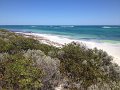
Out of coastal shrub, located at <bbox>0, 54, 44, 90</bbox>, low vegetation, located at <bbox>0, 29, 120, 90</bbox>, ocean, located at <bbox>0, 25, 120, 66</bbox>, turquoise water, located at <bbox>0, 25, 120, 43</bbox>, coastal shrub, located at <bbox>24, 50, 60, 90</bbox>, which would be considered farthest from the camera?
turquoise water, located at <bbox>0, 25, 120, 43</bbox>

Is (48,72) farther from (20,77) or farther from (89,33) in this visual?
(89,33)

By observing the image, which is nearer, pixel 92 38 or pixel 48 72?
pixel 48 72

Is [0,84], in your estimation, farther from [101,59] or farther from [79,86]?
[101,59]

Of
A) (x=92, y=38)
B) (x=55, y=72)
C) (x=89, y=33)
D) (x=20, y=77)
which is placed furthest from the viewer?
(x=89, y=33)

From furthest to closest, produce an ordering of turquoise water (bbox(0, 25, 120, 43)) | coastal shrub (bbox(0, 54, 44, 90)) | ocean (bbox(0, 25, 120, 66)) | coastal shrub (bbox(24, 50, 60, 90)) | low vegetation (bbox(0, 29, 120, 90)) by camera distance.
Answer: turquoise water (bbox(0, 25, 120, 43)) < ocean (bbox(0, 25, 120, 66)) < coastal shrub (bbox(24, 50, 60, 90)) < low vegetation (bbox(0, 29, 120, 90)) < coastal shrub (bbox(0, 54, 44, 90))

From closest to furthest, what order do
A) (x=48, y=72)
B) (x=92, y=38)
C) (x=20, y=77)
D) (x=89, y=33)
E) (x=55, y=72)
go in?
(x=20, y=77) < (x=48, y=72) < (x=55, y=72) < (x=92, y=38) < (x=89, y=33)

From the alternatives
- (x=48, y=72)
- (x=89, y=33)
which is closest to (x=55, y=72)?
(x=48, y=72)

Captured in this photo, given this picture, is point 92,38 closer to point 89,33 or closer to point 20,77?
point 89,33

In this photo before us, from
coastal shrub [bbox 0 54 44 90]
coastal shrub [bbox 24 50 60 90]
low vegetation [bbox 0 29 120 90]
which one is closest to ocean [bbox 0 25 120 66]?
low vegetation [bbox 0 29 120 90]

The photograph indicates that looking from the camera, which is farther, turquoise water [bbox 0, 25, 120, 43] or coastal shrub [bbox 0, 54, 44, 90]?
turquoise water [bbox 0, 25, 120, 43]

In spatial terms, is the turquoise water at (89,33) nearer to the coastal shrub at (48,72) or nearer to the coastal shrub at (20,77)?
the coastal shrub at (48,72)

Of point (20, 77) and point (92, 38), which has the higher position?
point (20, 77)

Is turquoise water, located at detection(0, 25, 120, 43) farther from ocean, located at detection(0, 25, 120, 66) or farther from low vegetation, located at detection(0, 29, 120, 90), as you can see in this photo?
low vegetation, located at detection(0, 29, 120, 90)

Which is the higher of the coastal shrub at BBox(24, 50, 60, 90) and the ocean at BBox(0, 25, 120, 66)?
the coastal shrub at BBox(24, 50, 60, 90)
